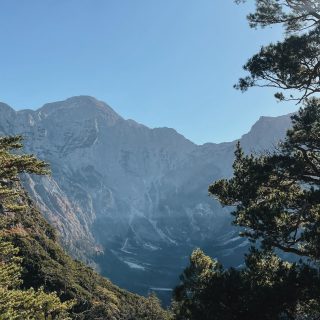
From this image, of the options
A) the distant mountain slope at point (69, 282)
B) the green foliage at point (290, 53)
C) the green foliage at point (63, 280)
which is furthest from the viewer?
the distant mountain slope at point (69, 282)

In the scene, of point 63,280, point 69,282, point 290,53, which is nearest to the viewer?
point 290,53

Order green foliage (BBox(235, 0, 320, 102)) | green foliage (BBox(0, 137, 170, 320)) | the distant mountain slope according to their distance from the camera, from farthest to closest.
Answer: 1. the distant mountain slope
2. green foliage (BBox(0, 137, 170, 320))
3. green foliage (BBox(235, 0, 320, 102))

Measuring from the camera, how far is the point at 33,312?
32.6 metres

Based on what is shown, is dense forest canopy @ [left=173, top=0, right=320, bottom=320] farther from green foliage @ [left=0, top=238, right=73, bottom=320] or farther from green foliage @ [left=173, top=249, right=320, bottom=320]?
green foliage @ [left=0, top=238, right=73, bottom=320]

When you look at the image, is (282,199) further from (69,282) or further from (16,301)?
(69,282)

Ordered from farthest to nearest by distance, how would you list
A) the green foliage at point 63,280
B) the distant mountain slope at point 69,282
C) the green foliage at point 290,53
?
the distant mountain slope at point 69,282 → the green foliage at point 63,280 → the green foliage at point 290,53

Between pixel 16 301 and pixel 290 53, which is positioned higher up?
pixel 290 53

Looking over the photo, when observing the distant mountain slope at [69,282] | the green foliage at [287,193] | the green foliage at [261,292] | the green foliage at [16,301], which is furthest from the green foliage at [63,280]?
the green foliage at [287,193]

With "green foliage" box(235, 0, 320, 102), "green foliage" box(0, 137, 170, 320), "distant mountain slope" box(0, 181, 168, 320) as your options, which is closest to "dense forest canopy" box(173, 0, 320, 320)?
"green foliage" box(235, 0, 320, 102)

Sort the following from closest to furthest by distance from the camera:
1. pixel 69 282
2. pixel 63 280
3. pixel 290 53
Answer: pixel 290 53 → pixel 63 280 → pixel 69 282

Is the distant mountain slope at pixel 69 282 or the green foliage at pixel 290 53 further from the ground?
the green foliage at pixel 290 53

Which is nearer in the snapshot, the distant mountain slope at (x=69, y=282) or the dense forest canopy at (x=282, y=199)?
the dense forest canopy at (x=282, y=199)

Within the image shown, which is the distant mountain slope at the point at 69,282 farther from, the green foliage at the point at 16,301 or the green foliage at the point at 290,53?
the green foliage at the point at 290,53

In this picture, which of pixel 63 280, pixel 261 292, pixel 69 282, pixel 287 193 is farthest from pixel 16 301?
pixel 69 282
